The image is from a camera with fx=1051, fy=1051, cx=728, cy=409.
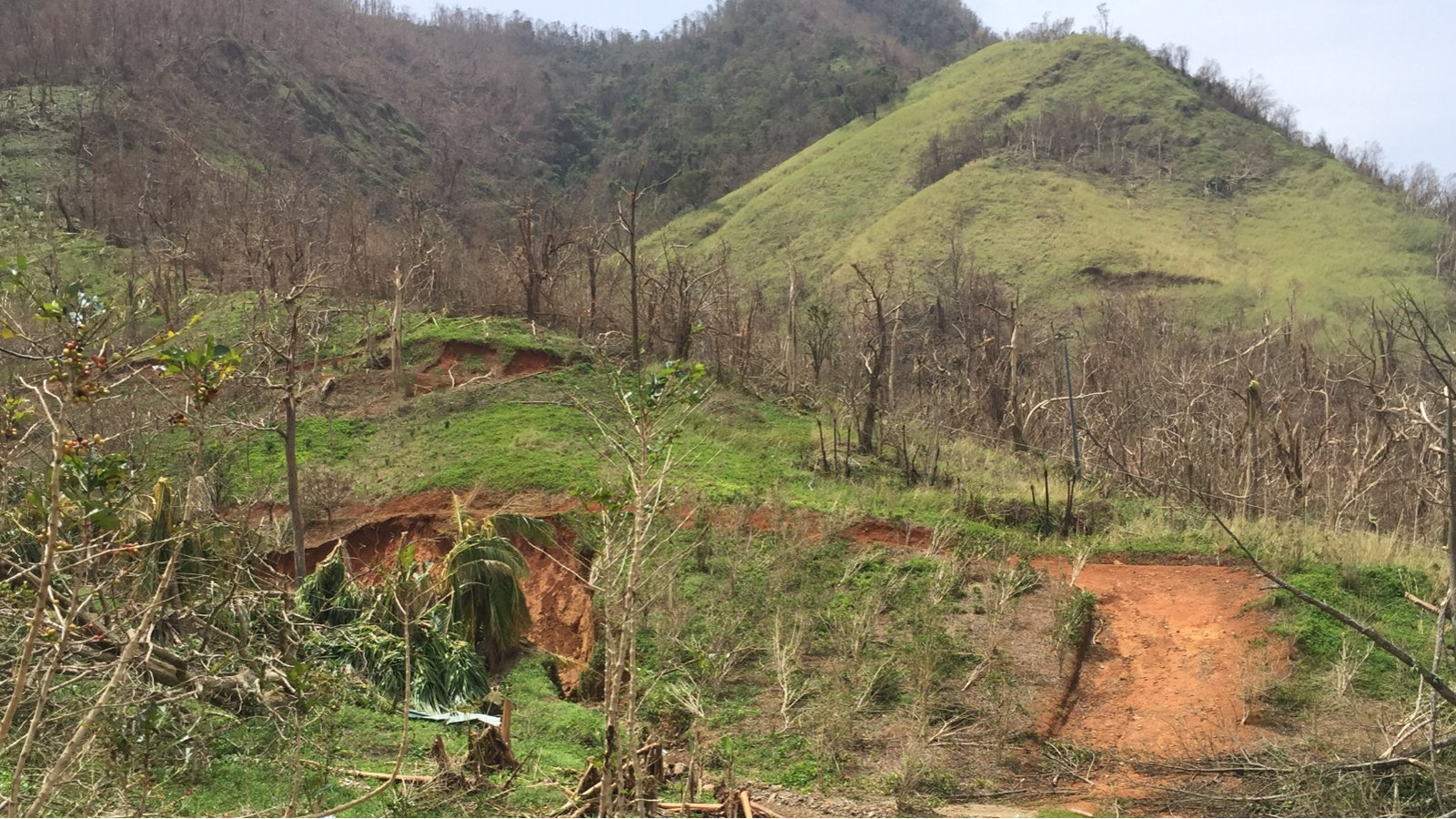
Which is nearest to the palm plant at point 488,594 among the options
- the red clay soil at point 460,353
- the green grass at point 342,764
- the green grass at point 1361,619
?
the green grass at point 342,764

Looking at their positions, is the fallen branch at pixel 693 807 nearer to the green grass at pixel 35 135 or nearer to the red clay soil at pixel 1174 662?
the red clay soil at pixel 1174 662

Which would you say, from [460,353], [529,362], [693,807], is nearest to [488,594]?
[693,807]

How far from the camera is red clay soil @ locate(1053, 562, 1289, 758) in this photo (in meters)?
10.3

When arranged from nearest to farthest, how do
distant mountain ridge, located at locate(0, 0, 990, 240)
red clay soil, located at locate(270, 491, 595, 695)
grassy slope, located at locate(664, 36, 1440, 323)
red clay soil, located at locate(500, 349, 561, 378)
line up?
red clay soil, located at locate(270, 491, 595, 695) → red clay soil, located at locate(500, 349, 561, 378) → distant mountain ridge, located at locate(0, 0, 990, 240) → grassy slope, located at locate(664, 36, 1440, 323)

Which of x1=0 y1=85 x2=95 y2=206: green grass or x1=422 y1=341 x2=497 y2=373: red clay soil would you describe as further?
x1=0 y1=85 x2=95 y2=206: green grass

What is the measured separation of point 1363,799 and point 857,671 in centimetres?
478

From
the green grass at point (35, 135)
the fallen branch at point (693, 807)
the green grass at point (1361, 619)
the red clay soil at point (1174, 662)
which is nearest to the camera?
the fallen branch at point (693, 807)

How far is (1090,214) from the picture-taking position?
54125 mm

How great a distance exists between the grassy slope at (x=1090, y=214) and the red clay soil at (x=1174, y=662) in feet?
121

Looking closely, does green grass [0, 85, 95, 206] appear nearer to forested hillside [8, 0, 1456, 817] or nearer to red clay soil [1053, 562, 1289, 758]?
forested hillside [8, 0, 1456, 817]

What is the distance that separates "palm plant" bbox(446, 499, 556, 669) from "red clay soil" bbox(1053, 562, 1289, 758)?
5787 mm

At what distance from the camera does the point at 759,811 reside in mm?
6863

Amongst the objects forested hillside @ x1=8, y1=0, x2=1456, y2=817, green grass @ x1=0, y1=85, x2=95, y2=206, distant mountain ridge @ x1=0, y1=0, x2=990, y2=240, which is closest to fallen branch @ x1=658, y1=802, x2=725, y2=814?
forested hillside @ x1=8, y1=0, x2=1456, y2=817

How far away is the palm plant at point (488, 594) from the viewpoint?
10.8 m
